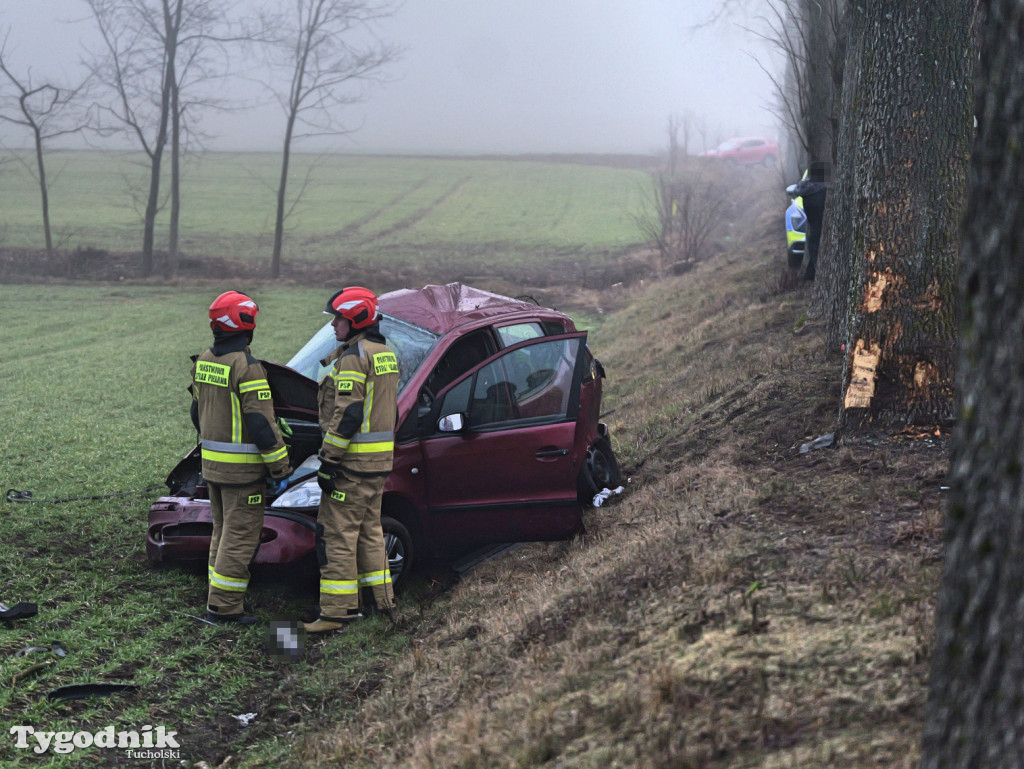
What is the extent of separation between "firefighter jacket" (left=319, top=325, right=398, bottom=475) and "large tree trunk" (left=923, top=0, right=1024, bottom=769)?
3665mm

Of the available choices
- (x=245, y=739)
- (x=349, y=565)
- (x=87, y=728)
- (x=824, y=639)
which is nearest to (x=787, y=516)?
(x=824, y=639)

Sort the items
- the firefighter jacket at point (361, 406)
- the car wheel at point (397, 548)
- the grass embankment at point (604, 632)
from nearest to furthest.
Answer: the grass embankment at point (604, 632), the firefighter jacket at point (361, 406), the car wheel at point (397, 548)

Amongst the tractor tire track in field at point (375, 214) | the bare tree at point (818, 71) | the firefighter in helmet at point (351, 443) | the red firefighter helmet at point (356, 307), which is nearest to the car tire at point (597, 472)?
the firefighter in helmet at point (351, 443)

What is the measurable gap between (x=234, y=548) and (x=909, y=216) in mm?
5225

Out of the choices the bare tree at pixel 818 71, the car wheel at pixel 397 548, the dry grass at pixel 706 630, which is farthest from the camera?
the bare tree at pixel 818 71

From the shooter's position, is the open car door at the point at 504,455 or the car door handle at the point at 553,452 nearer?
the open car door at the point at 504,455

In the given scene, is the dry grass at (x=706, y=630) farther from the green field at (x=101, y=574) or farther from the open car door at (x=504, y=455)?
the green field at (x=101, y=574)

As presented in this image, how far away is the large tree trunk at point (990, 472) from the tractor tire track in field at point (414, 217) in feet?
119

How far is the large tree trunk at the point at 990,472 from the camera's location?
92.0 inches

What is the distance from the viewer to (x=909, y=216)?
260 inches

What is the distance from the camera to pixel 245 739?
4.41 metres

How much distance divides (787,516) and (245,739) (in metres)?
3.24

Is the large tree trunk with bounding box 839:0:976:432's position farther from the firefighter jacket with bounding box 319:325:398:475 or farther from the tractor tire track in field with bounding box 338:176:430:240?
the tractor tire track in field with bounding box 338:176:430:240

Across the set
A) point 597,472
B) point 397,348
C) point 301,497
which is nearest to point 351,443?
point 301,497
